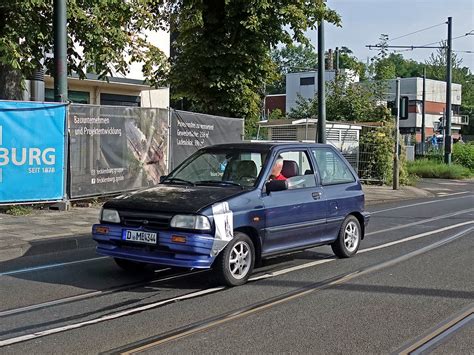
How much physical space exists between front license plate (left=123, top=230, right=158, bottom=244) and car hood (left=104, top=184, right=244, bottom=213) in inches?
10.3

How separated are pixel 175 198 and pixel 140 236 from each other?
1.89ft

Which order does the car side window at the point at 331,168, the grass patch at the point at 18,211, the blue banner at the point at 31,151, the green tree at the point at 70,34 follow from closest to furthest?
the car side window at the point at 331,168 < the blue banner at the point at 31,151 < the grass patch at the point at 18,211 < the green tree at the point at 70,34

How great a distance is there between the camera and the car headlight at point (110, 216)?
274 inches

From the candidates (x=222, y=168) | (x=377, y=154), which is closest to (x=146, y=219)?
(x=222, y=168)

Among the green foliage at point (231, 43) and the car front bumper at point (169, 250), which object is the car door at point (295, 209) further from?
the green foliage at point (231, 43)

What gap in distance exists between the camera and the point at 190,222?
6.45 m

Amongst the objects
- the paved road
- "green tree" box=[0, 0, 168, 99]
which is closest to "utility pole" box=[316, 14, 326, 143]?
"green tree" box=[0, 0, 168, 99]

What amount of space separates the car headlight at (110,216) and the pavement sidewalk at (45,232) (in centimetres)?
225

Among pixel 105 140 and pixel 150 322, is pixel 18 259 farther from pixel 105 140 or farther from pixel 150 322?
pixel 105 140

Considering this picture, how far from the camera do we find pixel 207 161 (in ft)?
26.2

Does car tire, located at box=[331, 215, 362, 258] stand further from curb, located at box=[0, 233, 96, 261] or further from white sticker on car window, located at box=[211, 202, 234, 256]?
curb, located at box=[0, 233, 96, 261]

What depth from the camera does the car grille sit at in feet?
21.5

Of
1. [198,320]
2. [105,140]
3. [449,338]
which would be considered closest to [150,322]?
[198,320]

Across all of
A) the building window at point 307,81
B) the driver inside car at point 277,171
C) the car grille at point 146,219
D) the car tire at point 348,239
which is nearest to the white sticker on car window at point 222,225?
the car grille at point 146,219
